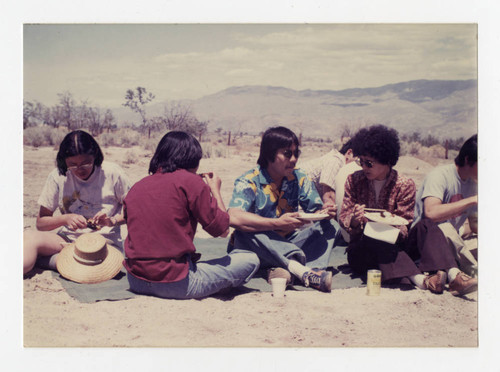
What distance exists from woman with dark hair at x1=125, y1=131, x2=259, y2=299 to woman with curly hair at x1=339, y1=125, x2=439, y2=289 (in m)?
1.21

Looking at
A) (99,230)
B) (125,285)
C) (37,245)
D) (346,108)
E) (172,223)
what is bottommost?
(125,285)

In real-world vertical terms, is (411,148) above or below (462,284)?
above

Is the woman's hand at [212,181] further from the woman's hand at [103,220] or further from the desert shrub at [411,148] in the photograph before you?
the desert shrub at [411,148]

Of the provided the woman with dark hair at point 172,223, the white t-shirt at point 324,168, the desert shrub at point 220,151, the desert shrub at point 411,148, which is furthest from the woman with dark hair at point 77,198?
the desert shrub at point 411,148

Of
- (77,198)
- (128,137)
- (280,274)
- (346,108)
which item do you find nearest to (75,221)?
(77,198)

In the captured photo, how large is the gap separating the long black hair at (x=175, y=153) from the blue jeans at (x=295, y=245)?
0.87m

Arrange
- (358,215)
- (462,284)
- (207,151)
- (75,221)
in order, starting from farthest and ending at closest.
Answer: (207,151)
(75,221)
(358,215)
(462,284)

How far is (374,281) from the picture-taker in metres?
6.82

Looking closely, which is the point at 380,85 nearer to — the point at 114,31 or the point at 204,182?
the point at 204,182

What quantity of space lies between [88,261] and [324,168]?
242 cm

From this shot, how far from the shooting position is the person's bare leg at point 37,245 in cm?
683

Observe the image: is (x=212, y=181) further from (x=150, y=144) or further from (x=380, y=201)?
(x=380, y=201)
